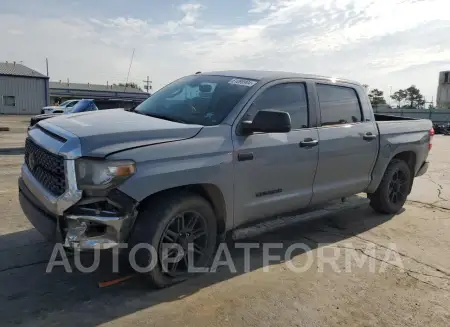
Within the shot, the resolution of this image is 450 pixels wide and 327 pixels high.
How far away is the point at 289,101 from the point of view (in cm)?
459

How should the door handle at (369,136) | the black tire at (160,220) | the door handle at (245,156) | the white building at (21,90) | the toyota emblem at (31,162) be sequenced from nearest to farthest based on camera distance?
the black tire at (160,220), the toyota emblem at (31,162), the door handle at (245,156), the door handle at (369,136), the white building at (21,90)

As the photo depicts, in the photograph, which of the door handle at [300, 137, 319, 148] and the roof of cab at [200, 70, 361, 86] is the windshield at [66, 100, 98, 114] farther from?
the door handle at [300, 137, 319, 148]

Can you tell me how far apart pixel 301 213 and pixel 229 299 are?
186cm

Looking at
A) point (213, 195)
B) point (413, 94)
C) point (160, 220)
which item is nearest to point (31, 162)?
point (160, 220)

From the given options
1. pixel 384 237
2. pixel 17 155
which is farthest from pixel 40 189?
pixel 17 155

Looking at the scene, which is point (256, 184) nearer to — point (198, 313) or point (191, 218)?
point (191, 218)

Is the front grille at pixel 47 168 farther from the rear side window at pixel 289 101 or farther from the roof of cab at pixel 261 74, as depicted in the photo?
the roof of cab at pixel 261 74

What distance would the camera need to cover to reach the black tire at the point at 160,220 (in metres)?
3.40

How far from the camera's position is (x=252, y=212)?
4.19m

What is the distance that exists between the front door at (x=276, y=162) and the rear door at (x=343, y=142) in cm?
22

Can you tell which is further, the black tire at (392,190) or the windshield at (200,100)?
the black tire at (392,190)

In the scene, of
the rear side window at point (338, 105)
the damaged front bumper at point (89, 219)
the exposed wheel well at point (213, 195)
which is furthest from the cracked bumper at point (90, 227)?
the rear side window at point (338, 105)

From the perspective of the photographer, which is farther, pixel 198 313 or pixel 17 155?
pixel 17 155

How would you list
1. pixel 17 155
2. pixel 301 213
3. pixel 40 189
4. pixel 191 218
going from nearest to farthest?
pixel 40 189
pixel 191 218
pixel 301 213
pixel 17 155
